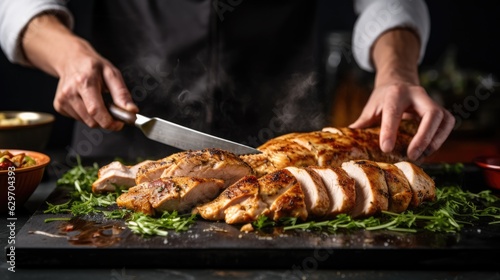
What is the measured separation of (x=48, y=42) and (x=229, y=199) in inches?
65.0

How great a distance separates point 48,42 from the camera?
10.8 feet

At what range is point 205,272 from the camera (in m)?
1.99

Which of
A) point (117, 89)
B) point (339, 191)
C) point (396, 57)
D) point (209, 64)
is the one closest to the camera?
point (339, 191)

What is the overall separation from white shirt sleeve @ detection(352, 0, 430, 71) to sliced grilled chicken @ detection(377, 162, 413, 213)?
4.95ft

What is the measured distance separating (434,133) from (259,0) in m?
1.65

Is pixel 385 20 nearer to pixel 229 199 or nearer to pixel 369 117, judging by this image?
pixel 369 117

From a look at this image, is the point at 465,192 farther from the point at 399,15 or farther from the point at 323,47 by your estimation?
the point at 323,47

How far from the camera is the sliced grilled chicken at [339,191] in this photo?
2.32 m

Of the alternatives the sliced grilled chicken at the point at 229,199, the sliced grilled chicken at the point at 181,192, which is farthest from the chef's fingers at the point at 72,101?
the sliced grilled chicken at the point at 229,199

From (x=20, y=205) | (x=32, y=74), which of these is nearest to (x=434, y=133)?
(x=20, y=205)

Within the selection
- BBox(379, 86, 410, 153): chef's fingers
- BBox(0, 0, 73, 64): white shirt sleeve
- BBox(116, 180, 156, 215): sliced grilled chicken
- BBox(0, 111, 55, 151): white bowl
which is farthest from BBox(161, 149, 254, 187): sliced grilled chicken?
BBox(0, 0, 73, 64): white shirt sleeve

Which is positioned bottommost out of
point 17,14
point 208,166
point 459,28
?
point 208,166

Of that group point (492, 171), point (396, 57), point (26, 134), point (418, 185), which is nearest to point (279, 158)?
point (418, 185)

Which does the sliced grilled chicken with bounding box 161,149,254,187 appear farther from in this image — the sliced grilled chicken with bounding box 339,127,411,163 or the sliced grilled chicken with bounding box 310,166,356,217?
the sliced grilled chicken with bounding box 339,127,411,163
